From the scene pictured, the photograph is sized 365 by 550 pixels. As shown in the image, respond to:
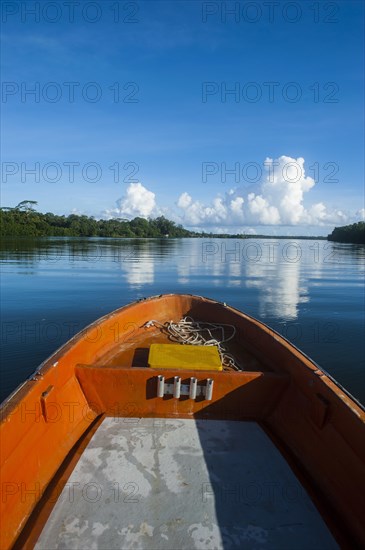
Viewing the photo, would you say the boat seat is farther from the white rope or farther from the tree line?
the tree line

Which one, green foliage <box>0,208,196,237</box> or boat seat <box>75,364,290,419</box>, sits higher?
green foliage <box>0,208,196,237</box>

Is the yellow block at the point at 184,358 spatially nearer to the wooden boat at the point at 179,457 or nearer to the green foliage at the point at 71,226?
the wooden boat at the point at 179,457

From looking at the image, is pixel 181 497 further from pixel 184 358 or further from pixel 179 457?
pixel 184 358

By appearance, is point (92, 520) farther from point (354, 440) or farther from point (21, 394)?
point (354, 440)

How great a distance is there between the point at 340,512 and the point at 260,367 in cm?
254

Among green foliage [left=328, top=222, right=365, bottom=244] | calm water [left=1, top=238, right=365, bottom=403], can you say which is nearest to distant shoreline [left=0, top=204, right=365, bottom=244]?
green foliage [left=328, top=222, right=365, bottom=244]

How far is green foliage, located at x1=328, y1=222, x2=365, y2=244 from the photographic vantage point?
95.2 m

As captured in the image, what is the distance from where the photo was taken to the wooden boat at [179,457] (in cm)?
257

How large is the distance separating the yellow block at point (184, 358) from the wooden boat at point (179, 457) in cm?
5

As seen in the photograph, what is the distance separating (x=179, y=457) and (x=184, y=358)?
4.95 feet

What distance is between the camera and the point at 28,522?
2600mm

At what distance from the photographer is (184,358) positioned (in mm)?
4719

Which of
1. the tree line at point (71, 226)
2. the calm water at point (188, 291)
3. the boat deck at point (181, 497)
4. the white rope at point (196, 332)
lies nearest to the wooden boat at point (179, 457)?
the boat deck at point (181, 497)

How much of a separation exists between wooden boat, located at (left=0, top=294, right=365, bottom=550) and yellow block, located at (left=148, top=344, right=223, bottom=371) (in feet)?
0.15
